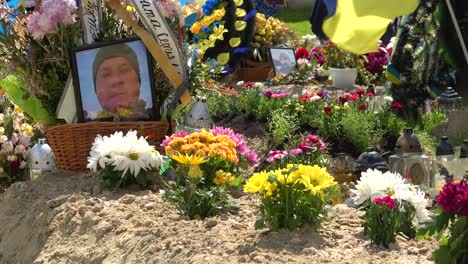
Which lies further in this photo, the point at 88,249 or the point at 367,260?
the point at 88,249

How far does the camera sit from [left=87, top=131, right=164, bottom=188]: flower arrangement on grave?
5.07 meters

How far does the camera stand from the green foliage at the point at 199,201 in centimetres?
448

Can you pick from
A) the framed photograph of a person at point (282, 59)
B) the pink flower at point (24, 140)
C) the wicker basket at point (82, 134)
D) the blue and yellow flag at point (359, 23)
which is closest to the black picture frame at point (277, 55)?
the framed photograph of a person at point (282, 59)

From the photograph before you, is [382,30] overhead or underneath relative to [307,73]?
overhead

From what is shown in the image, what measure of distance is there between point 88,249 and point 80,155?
1.38 m

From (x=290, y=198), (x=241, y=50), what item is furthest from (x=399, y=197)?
(x=241, y=50)

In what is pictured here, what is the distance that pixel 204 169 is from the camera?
191 inches

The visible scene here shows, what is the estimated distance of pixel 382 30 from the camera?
17.0 feet

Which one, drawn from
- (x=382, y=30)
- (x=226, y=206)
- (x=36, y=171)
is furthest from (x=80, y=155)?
(x=382, y=30)

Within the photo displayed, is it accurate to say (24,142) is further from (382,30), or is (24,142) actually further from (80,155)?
(382,30)

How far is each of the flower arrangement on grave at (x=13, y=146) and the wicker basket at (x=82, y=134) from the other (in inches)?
21.6

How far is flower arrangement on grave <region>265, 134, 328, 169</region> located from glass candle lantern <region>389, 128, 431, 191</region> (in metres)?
0.44

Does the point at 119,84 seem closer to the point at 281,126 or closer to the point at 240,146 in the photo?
the point at 240,146

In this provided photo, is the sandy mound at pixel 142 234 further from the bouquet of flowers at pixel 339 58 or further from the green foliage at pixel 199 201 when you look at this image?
the bouquet of flowers at pixel 339 58
